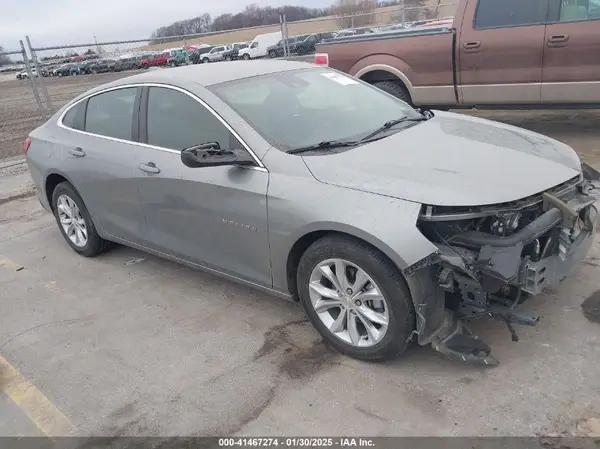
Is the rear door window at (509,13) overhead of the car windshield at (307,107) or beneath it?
overhead

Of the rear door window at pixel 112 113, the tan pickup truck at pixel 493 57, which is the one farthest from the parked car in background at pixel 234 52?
the rear door window at pixel 112 113

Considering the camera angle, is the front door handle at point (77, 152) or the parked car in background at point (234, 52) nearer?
the front door handle at point (77, 152)

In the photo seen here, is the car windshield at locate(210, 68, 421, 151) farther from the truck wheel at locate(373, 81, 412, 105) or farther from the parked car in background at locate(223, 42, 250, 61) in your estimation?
the parked car in background at locate(223, 42, 250, 61)

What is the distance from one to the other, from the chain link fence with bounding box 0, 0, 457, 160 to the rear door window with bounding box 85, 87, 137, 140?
3.03 ft

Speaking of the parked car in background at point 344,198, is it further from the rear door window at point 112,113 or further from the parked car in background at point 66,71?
the parked car in background at point 66,71

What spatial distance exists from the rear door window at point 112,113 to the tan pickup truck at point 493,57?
432 centimetres

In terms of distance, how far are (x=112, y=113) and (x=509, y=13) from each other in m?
5.17

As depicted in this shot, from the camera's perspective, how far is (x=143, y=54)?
2158 centimetres

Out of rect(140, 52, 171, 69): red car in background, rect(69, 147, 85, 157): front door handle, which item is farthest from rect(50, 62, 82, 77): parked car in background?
rect(69, 147, 85, 157): front door handle

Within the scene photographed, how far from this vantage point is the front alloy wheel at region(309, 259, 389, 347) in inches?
119

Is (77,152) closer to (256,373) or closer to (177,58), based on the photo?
(256,373)

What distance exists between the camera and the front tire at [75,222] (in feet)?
16.4

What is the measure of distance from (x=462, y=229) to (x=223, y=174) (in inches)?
60.9

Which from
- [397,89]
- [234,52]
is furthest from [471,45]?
[234,52]
